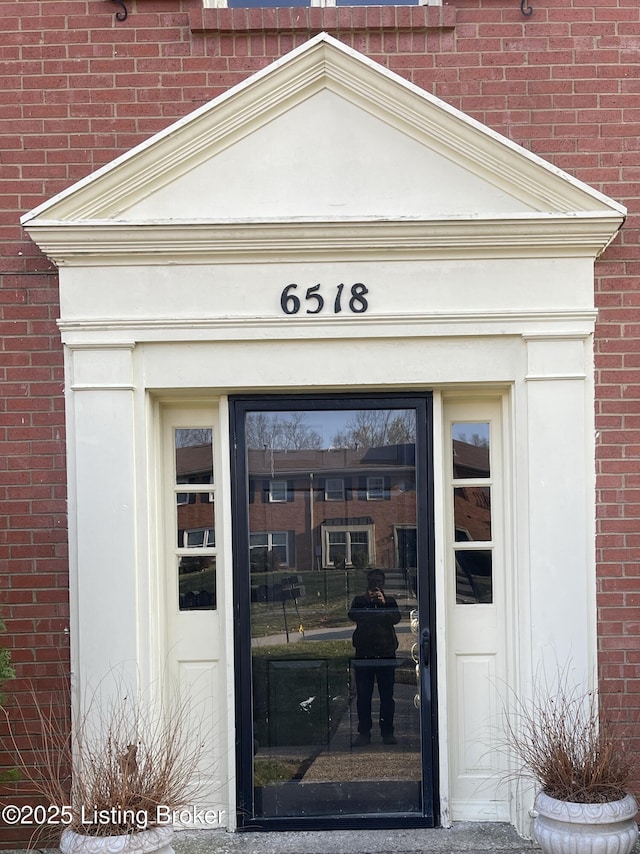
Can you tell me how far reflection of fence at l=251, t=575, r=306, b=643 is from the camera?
4969 millimetres

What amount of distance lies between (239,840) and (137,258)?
3.13 m

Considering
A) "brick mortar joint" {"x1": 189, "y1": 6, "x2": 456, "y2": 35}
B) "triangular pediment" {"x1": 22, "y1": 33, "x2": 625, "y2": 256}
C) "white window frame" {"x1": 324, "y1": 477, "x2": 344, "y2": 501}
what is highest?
"brick mortar joint" {"x1": 189, "y1": 6, "x2": 456, "y2": 35}

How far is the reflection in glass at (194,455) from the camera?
5094mm

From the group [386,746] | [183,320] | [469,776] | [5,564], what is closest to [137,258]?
[183,320]

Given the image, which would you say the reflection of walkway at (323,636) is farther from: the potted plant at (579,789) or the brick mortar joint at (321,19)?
the brick mortar joint at (321,19)

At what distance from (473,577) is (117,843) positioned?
232 centimetres

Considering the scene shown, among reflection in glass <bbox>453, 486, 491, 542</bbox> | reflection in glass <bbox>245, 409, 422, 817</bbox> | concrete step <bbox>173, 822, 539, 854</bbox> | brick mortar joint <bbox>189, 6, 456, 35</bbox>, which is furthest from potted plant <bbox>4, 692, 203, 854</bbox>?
brick mortar joint <bbox>189, 6, 456, 35</bbox>

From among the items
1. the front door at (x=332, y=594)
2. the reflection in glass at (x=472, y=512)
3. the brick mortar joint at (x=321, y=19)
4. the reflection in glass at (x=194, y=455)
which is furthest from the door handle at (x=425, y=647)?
the brick mortar joint at (x=321, y=19)

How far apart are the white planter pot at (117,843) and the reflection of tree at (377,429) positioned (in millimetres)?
2139

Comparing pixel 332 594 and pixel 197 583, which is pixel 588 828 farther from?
pixel 197 583

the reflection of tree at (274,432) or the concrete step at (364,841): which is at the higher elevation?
the reflection of tree at (274,432)

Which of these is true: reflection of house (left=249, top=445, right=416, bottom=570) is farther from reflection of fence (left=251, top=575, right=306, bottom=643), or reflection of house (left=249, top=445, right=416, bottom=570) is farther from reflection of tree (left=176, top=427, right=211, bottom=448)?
reflection of tree (left=176, top=427, right=211, bottom=448)

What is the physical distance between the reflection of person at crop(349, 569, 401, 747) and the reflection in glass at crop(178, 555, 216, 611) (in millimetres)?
799

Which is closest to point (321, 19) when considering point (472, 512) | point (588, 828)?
point (472, 512)
